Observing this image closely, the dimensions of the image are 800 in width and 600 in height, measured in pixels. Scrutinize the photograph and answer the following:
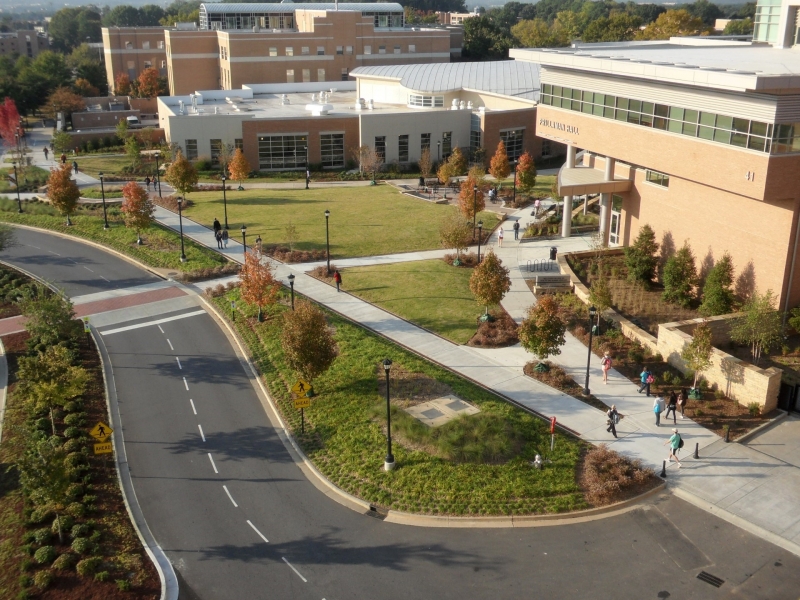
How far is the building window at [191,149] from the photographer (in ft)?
230

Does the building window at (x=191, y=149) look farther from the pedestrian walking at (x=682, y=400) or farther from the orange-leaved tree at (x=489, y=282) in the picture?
the pedestrian walking at (x=682, y=400)

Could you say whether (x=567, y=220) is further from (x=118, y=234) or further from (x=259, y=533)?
(x=259, y=533)

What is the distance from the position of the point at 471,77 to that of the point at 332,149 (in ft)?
51.1

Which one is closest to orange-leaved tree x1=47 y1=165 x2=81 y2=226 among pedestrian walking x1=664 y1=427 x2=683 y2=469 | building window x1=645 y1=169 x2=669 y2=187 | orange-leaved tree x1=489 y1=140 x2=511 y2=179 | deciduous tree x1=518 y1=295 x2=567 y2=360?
orange-leaved tree x1=489 y1=140 x2=511 y2=179

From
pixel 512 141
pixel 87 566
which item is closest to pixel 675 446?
pixel 87 566

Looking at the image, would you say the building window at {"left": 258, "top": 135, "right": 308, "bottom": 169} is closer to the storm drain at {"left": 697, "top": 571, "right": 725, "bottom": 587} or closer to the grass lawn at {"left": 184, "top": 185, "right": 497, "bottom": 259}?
the grass lawn at {"left": 184, "top": 185, "right": 497, "bottom": 259}

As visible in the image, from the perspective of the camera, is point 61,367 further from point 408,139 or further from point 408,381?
point 408,139

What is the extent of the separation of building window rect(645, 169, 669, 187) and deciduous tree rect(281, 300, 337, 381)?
21.2 m

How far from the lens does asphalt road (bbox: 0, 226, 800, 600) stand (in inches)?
781

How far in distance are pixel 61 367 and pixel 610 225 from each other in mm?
31350

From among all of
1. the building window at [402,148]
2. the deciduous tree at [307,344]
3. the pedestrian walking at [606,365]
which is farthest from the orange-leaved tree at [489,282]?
the building window at [402,148]

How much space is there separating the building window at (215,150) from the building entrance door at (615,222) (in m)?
37.9

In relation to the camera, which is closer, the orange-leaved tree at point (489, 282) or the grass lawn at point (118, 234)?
the orange-leaved tree at point (489, 282)

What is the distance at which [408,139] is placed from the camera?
7150cm
